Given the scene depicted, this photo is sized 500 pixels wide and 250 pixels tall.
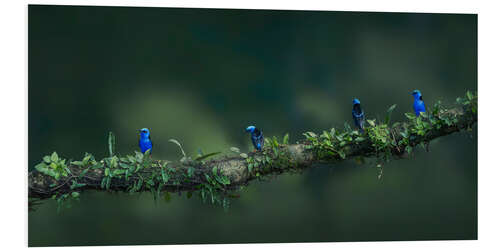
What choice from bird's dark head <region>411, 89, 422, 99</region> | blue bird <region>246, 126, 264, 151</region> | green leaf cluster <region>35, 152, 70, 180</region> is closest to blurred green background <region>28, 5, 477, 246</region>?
bird's dark head <region>411, 89, 422, 99</region>

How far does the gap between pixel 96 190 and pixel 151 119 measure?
2.80 ft

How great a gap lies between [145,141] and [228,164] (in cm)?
75

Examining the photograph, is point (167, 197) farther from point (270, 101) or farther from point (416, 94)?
point (416, 94)

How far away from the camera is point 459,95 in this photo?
4.17 m

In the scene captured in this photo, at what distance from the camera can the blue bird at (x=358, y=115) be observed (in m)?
3.90

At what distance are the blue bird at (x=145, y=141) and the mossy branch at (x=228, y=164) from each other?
0.76ft

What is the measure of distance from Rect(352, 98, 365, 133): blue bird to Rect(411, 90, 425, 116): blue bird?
0.46 m

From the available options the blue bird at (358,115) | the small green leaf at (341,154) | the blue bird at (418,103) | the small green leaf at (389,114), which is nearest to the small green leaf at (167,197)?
the small green leaf at (341,154)

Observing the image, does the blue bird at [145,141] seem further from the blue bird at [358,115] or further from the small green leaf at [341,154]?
the blue bird at [358,115]

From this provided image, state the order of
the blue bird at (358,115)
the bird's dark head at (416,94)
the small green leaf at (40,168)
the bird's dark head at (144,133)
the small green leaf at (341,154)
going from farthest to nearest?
1. the bird's dark head at (416,94)
2. the bird's dark head at (144,133)
3. the blue bird at (358,115)
4. the small green leaf at (341,154)
5. the small green leaf at (40,168)

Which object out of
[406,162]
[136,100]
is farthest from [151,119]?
[406,162]

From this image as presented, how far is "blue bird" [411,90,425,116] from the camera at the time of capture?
4043 millimetres

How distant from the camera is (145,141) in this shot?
3.96 meters

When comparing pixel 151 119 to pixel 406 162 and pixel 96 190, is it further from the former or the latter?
pixel 406 162
